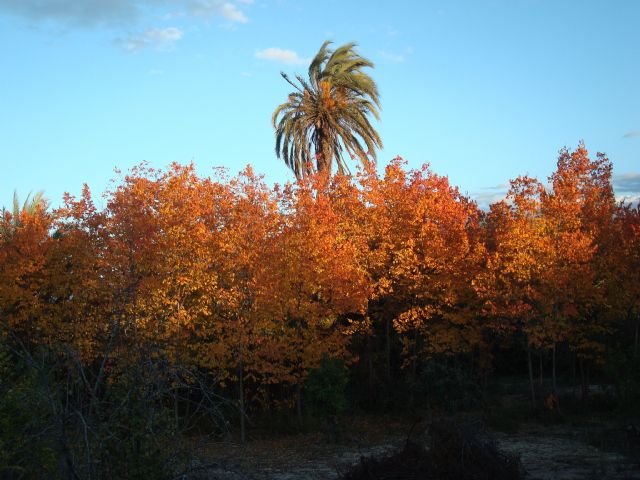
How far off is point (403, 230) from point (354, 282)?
3529 millimetres

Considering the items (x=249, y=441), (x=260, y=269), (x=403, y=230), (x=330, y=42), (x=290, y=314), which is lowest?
(x=249, y=441)

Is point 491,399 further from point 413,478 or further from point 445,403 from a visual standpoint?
point 413,478

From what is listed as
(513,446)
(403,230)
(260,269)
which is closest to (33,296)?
(260,269)

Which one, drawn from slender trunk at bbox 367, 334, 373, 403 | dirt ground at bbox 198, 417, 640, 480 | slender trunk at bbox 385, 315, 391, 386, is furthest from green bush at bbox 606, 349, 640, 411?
slender trunk at bbox 367, 334, 373, 403

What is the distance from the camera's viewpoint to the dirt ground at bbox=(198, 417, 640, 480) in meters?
15.1

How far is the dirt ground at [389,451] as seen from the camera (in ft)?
49.7

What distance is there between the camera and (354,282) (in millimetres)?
22656

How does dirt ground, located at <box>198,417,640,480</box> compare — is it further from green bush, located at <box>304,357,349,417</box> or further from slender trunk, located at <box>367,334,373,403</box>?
slender trunk, located at <box>367,334,373,403</box>

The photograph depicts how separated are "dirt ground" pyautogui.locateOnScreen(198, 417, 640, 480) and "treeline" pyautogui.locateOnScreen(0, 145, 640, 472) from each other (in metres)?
2.17

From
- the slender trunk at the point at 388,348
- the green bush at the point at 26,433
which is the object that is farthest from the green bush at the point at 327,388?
the green bush at the point at 26,433

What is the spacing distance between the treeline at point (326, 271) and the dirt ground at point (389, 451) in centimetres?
217

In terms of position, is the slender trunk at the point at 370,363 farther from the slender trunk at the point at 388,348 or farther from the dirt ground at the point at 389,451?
the dirt ground at the point at 389,451

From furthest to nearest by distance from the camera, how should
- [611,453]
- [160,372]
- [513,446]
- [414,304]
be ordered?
1. [414,304]
2. [513,446]
3. [611,453]
4. [160,372]

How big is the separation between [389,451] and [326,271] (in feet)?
31.9
